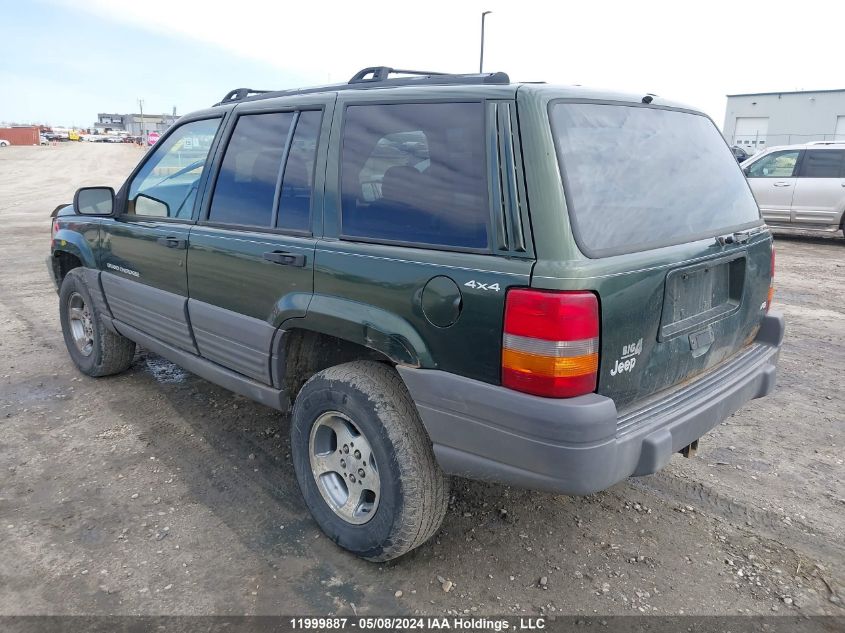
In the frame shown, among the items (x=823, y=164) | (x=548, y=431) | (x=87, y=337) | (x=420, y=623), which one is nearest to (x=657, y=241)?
(x=548, y=431)

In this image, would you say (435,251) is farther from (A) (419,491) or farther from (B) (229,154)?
(B) (229,154)

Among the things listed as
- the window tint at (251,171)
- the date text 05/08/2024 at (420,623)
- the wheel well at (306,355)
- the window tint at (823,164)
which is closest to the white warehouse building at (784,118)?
the window tint at (823,164)

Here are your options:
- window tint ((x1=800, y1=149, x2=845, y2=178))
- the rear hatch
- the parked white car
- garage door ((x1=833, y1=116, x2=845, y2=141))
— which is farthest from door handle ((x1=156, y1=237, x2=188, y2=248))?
garage door ((x1=833, y1=116, x2=845, y2=141))

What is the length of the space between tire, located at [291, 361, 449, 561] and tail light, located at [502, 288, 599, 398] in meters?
0.57

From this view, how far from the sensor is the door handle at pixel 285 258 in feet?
9.30

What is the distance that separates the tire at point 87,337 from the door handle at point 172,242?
4.09ft

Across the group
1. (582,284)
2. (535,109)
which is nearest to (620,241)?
(582,284)

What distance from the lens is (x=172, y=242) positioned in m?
3.63

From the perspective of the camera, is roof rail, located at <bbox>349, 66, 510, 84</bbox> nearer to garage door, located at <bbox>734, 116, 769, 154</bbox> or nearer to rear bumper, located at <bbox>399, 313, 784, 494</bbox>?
rear bumper, located at <bbox>399, 313, 784, 494</bbox>

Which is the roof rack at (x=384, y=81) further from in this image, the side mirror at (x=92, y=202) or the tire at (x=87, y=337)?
the tire at (x=87, y=337)

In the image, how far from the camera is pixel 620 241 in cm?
231

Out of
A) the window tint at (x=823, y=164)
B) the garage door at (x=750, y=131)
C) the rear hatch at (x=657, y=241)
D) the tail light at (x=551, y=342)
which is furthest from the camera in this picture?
the garage door at (x=750, y=131)

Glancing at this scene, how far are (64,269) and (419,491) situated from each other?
13.2ft

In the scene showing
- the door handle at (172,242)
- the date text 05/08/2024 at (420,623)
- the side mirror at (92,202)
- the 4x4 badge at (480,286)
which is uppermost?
the side mirror at (92,202)
